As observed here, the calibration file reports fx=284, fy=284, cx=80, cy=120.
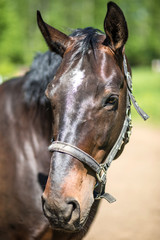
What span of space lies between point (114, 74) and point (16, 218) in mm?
1492

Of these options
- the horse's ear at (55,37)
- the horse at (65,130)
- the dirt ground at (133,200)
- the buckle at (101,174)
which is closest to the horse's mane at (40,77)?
the horse at (65,130)

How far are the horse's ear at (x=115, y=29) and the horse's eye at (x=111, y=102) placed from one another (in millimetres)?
427

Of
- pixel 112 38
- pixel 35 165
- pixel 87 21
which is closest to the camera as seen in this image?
pixel 112 38

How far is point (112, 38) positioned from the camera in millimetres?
2246

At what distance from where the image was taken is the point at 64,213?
5.93 feet

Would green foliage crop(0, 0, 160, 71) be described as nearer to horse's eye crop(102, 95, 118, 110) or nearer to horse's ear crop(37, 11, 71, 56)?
horse's ear crop(37, 11, 71, 56)

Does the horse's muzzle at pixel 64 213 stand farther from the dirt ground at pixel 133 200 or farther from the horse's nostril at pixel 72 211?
the dirt ground at pixel 133 200

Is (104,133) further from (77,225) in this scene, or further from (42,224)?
(42,224)

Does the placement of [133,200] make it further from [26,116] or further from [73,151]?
[73,151]

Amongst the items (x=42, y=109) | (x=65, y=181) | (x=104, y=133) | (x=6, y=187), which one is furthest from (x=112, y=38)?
(x=6, y=187)

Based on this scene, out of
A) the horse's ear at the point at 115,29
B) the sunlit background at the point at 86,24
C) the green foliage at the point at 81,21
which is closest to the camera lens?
the horse's ear at the point at 115,29

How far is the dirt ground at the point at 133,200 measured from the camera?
4527 mm

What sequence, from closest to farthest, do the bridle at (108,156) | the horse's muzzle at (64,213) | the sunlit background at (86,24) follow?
the horse's muzzle at (64,213)
the bridle at (108,156)
the sunlit background at (86,24)

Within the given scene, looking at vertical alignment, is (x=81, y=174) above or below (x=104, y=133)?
below
